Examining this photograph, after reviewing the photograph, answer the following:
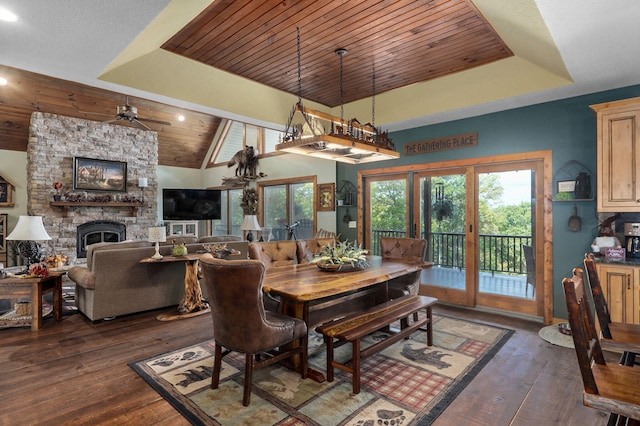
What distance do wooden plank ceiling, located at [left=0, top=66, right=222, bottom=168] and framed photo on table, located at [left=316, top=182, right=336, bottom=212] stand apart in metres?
3.10

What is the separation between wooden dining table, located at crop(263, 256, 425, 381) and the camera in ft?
8.36

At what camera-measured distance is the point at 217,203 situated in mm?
9789

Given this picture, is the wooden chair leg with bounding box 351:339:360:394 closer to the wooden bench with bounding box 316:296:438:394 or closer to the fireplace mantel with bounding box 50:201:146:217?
the wooden bench with bounding box 316:296:438:394

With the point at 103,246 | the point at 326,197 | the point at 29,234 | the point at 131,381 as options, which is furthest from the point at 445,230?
the point at 29,234

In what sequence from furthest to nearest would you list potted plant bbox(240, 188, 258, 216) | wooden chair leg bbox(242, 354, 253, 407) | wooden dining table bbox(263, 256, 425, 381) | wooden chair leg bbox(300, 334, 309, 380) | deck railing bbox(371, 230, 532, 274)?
1. potted plant bbox(240, 188, 258, 216)
2. deck railing bbox(371, 230, 532, 274)
3. wooden chair leg bbox(300, 334, 309, 380)
4. wooden dining table bbox(263, 256, 425, 381)
5. wooden chair leg bbox(242, 354, 253, 407)

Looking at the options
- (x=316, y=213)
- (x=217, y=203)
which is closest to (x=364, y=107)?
(x=316, y=213)

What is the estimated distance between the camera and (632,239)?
135 inches

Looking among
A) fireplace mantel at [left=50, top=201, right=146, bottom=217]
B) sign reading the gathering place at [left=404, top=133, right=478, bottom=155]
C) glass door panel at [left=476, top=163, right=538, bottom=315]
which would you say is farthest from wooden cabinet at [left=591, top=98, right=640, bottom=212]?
fireplace mantel at [left=50, top=201, right=146, bottom=217]

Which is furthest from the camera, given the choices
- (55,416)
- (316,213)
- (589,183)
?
(316,213)

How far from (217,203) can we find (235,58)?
648cm

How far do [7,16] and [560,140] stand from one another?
5.27 meters

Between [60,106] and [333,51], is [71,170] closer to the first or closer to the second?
[60,106]

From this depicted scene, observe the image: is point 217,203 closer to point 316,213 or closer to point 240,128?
point 240,128

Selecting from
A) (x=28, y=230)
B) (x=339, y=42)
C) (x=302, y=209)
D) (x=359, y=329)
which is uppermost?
(x=339, y=42)
